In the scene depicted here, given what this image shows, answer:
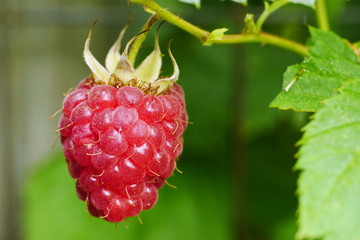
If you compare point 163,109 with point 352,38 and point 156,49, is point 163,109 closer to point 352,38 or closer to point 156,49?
point 156,49

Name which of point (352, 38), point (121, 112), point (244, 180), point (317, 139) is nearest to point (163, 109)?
point (121, 112)

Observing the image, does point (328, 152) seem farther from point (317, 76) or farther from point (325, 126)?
point (317, 76)

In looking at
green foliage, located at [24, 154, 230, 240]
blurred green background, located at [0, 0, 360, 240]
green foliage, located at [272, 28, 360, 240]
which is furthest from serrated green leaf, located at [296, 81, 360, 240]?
green foliage, located at [24, 154, 230, 240]

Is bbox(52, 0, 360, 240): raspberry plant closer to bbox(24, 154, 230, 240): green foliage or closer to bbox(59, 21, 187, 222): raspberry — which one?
bbox(59, 21, 187, 222): raspberry

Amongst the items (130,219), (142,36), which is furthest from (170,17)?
(130,219)

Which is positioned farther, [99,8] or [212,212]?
[99,8]
